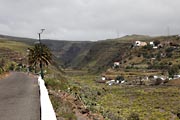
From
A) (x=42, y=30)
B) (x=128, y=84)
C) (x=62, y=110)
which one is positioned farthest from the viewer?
(x=128, y=84)

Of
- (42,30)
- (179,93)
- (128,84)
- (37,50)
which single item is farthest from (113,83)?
(42,30)

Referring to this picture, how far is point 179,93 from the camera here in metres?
104

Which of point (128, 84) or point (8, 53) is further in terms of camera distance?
point (8, 53)

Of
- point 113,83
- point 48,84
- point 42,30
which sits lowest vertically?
point 113,83

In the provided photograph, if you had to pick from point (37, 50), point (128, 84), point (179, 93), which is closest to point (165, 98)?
point (179, 93)

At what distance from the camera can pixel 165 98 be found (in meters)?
96.6

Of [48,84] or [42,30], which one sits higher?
[42,30]

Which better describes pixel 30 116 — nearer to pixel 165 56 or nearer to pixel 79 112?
pixel 79 112

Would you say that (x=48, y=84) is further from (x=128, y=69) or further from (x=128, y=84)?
(x=128, y=69)

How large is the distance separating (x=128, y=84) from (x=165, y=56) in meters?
56.9

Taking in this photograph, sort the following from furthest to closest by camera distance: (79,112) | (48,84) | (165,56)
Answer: (165,56) → (48,84) → (79,112)

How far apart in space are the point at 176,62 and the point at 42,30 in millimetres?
127953

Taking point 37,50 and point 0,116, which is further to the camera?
point 37,50

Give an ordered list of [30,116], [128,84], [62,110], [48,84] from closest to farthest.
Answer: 1. [30,116]
2. [62,110]
3. [48,84]
4. [128,84]
